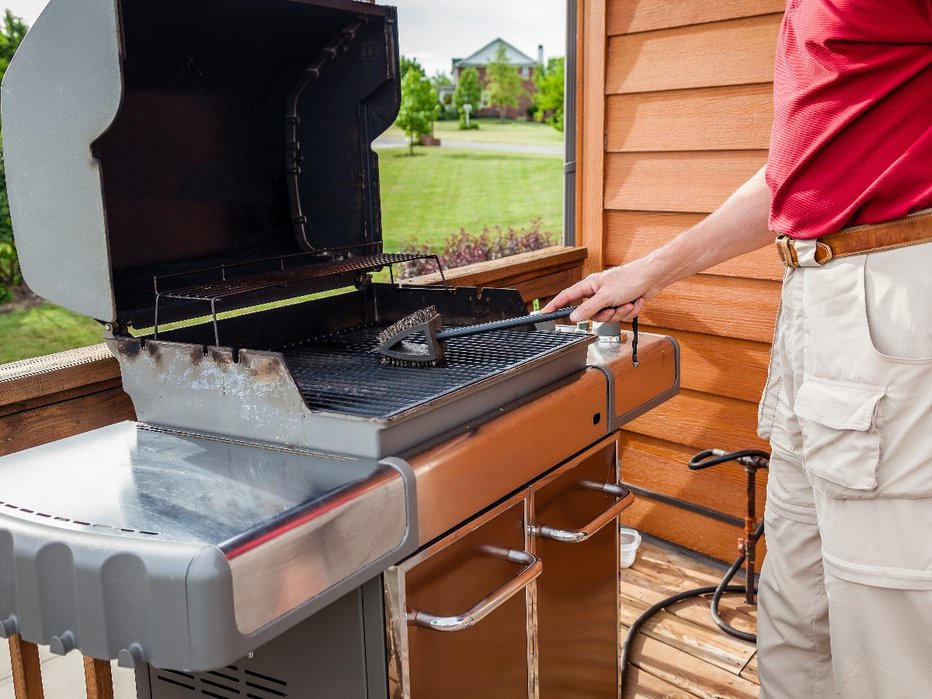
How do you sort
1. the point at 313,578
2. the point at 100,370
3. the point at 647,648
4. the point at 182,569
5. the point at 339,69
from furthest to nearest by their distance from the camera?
the point at 647,648 → the point at 339,69 → the point at 100,370 → the point at 313,578 → the point at 182,569

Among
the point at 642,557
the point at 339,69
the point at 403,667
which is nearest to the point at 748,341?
the point at 642,557

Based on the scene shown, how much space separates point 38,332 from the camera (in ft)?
7.94

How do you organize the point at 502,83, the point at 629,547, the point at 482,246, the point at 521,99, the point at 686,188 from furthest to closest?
the point at 521,99 < the point at 502,83 < the point at 482,246 < the point at 629,547 < the point at 686,188

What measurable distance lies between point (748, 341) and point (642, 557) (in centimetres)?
79

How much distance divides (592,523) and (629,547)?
1.33m

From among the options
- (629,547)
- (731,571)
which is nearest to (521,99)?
(629,547)

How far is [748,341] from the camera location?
8.40 feet

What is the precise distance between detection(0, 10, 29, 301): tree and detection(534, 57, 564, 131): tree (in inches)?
113

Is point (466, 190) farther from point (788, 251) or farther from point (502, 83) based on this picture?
point (788, 251)

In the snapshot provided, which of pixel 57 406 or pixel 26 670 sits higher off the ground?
pixel 57 406

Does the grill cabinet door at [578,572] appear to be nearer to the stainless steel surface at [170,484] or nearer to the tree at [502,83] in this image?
the stainless steel surface at [170,484]

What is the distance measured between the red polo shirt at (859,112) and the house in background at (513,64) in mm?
3289

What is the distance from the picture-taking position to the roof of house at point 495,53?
4.51m

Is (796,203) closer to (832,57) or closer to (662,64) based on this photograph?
(832,57)
